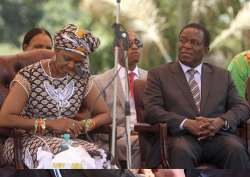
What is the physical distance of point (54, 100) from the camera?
4410 millimetres

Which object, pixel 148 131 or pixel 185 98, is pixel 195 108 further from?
pixel 148 131

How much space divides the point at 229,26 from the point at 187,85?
13.1 ft

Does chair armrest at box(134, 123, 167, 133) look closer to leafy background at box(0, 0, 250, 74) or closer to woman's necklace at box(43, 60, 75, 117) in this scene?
woman's necklace at box(43, 60, 75, 117)

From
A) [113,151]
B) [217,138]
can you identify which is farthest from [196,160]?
[113,151]

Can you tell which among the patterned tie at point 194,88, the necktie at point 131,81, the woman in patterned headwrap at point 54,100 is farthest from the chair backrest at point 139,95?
the woman in patterned headwrap at point 54,100

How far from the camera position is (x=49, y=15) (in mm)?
8766

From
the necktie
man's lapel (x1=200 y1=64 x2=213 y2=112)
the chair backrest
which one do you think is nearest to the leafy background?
the necktie

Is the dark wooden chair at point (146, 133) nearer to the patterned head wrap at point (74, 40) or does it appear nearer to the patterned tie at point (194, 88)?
the patterned tie at point (194, 88)

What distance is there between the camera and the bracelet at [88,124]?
4.44 m

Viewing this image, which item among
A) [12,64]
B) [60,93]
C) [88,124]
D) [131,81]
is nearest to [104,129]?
[88,124]

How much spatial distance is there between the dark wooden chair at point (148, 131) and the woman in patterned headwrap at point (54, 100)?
12.8 inches

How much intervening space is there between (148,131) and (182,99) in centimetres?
34

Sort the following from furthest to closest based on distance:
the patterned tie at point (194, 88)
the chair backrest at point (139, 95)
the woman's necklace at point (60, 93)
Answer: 1. the chair backrest at point (139, 95)
2. the patterned tie at point (194, 88)
3. the woman's necklace at point (60, 93)

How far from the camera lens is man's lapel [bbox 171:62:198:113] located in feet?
15.9
